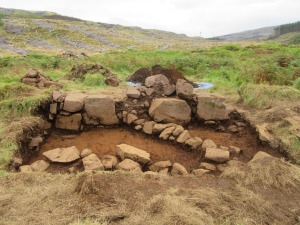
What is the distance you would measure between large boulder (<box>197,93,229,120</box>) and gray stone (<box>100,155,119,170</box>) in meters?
2.00

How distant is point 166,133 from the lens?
17.2 feet

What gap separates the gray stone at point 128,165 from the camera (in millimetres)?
4195

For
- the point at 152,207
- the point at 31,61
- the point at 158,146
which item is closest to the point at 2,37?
the point at 31,61

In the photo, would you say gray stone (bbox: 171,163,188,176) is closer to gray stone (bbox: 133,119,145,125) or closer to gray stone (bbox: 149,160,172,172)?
gray stone (bbox: 149,160,172,172)

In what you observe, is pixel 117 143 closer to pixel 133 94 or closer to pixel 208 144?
pixel 133 94

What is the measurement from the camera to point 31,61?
11805 mm

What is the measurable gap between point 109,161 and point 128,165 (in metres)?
0.32

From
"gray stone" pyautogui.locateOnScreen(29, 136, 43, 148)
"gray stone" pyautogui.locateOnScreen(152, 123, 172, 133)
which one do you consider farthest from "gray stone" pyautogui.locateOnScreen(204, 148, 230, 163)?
"gray stone" pyautogui.locateOnScreen(29, 136, 43, 148)

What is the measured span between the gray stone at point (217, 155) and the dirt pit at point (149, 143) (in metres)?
0.24

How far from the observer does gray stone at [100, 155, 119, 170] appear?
430 centimetres

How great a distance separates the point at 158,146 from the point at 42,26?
34.2 metres

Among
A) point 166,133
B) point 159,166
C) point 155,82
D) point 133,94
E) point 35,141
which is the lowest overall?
point 159,166

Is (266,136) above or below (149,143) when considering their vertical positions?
above

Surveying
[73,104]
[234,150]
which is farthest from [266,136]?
[73,104]
